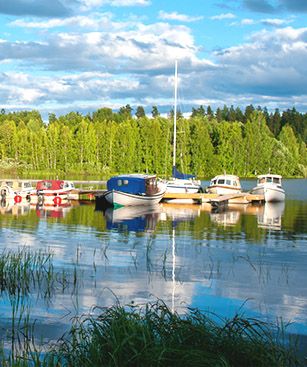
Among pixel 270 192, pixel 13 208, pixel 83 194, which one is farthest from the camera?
pixel 83 194

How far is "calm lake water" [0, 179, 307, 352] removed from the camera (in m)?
15.4

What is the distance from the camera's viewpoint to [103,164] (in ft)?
398

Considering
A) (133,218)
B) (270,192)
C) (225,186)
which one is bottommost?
(133,218)

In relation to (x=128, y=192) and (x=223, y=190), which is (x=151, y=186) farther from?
(x=223, y=190)

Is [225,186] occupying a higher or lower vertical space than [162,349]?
lower

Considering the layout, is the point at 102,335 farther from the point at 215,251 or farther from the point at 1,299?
the point at 215,251

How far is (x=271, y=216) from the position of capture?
45.1 m

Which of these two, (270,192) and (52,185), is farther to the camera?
(270,192)

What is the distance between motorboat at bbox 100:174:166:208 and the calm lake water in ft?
25.8

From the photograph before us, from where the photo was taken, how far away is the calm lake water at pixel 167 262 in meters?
15.4

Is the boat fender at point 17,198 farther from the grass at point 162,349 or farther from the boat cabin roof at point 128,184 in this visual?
the grass at point 162,349

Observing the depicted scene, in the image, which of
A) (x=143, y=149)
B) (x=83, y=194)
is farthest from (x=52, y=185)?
(x=143, y=149)

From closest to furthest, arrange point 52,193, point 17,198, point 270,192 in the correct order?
point 17,198 < point 52,193 < point 270,192

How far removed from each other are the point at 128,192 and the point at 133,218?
10.5 m
